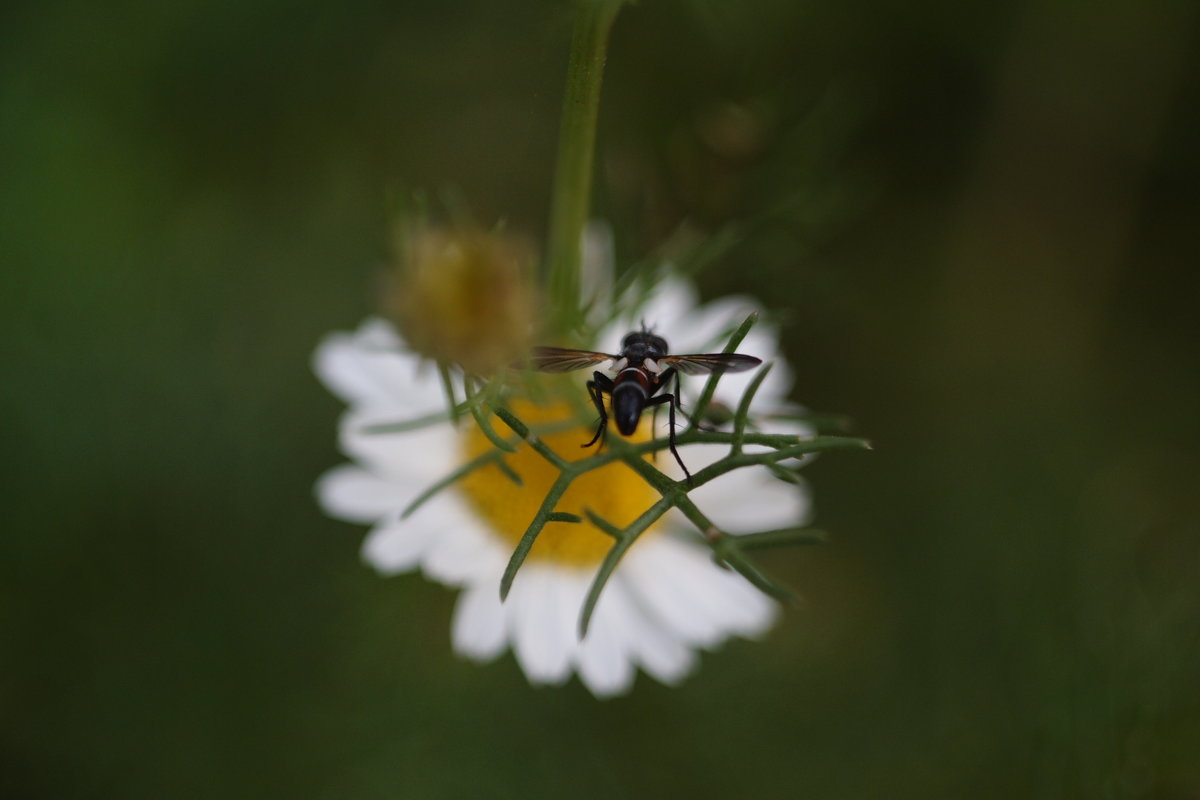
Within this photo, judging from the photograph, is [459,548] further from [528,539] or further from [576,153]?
[576,153]

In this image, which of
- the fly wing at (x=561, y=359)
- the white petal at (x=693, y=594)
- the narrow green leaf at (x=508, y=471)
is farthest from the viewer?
the white petal at (x=693, y=594)

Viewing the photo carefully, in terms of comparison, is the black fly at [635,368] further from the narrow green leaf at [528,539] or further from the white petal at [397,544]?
the white petal at [397,544]

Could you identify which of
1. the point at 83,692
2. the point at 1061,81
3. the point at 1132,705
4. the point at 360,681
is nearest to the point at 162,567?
the point at 83,692

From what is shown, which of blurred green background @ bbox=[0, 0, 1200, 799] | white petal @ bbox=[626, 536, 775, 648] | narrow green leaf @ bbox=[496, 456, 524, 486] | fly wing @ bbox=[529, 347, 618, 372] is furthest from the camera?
blurred green background @ bbox=[0, 0, 1200, 799]

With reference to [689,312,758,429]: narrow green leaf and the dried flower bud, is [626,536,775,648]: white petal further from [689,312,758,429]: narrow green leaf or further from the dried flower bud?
the dried flower bud

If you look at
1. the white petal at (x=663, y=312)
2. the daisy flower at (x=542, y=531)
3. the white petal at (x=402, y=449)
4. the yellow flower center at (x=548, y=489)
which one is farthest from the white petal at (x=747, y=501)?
the white petal at (x=402, y=449)

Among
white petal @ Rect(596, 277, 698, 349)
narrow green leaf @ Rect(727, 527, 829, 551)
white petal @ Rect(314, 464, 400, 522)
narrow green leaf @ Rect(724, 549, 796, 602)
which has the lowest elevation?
narrow green leaf @ Rect(724, 549, 796, 602)

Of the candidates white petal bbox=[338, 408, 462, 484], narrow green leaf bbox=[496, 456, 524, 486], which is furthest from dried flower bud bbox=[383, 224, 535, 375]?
white petal bbox=[338, 408, 462, 484]
